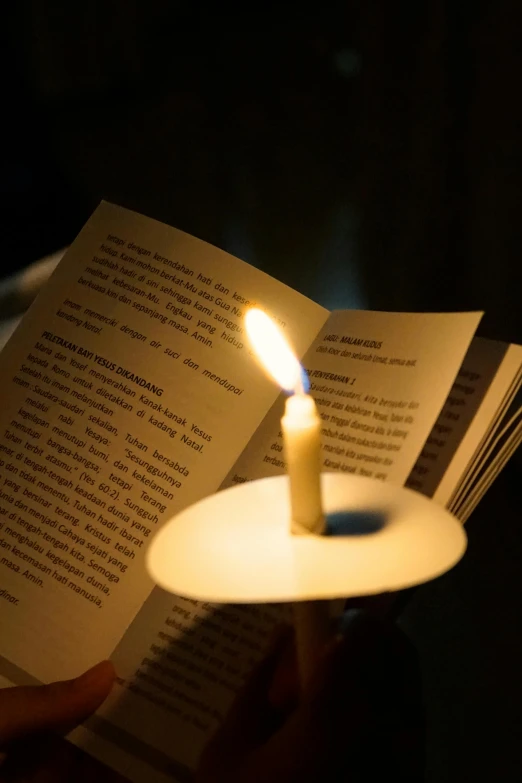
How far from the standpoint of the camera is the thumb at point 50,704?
1.39ft

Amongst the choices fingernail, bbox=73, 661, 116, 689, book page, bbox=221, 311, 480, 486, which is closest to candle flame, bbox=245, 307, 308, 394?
book page, bbox=221, 311, 480, 486

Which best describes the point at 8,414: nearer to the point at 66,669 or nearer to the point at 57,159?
the point at 66,669

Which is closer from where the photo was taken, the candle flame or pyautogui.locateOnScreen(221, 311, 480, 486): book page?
the candle flame

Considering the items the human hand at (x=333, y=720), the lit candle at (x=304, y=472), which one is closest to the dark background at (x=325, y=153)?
the human hand at (x=333, y=720)

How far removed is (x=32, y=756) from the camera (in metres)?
0.45

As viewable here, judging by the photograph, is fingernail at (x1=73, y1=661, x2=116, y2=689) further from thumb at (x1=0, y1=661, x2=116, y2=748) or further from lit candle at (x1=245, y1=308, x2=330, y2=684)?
lit candle at (x1=245, y1=308, x2=330, y2=684)

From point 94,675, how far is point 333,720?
17 centimetres

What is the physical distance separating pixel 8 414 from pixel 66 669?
0.19 meters

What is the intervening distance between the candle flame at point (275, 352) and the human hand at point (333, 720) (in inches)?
5.3

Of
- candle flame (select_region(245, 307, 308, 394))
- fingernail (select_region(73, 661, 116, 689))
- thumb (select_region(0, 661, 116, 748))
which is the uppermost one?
candle flame (select_region(245, 307, 308, 394))

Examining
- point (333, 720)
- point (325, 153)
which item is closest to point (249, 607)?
point (333, 720)

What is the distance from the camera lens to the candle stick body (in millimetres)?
274

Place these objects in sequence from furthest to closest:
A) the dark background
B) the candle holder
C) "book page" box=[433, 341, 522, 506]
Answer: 1. the dark background
2. "book page" box=[433, 341, 522, 506]
3. the candle holder

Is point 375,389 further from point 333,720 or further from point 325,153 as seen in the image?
point 325,153
